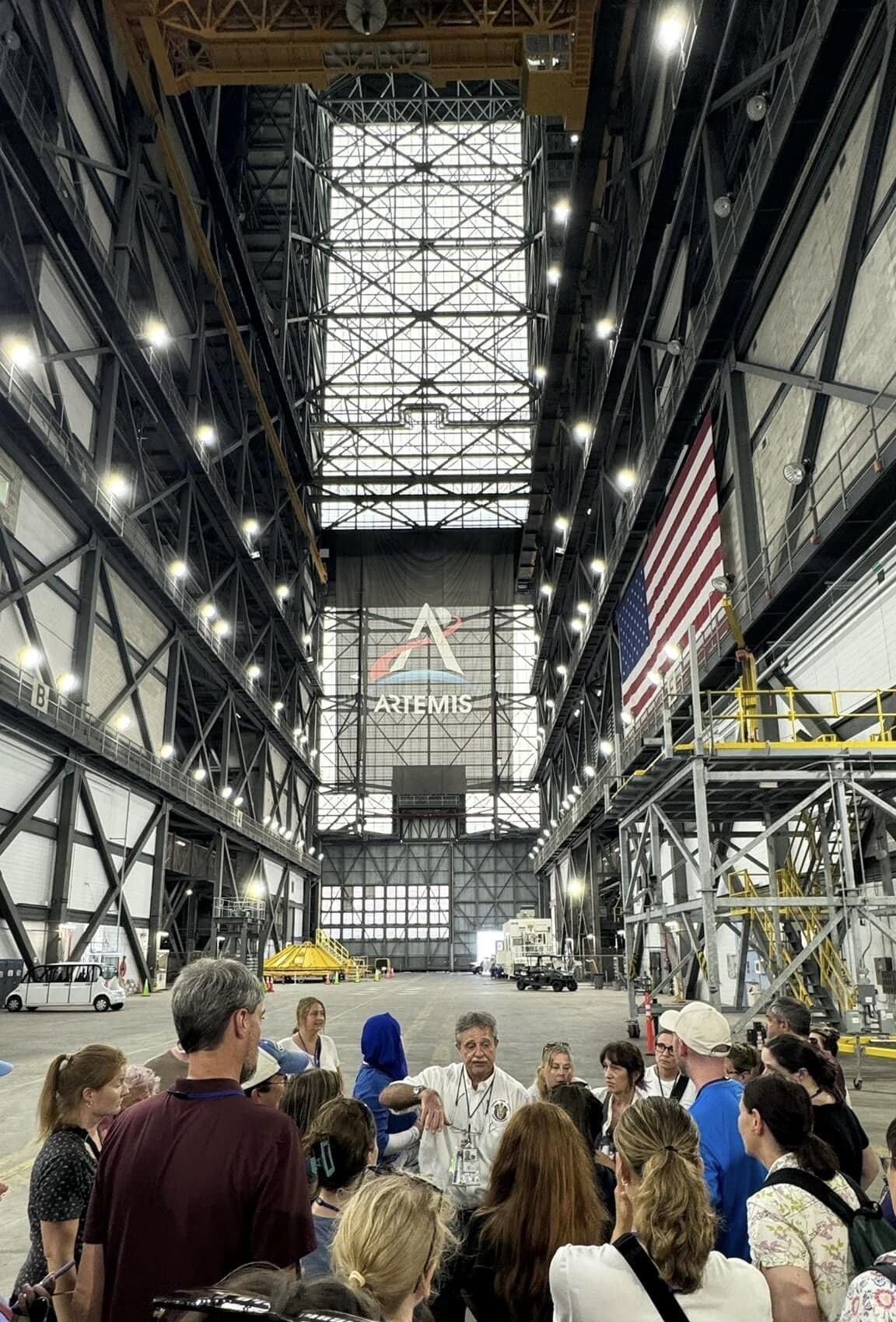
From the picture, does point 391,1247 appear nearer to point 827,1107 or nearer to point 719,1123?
point 719,1123

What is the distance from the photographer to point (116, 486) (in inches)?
1297

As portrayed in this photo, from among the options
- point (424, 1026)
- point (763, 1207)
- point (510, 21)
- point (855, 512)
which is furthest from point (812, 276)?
point (763, 1207)

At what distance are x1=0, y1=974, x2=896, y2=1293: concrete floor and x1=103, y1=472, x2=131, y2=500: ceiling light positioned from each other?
17095 mm

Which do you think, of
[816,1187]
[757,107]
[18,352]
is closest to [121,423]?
[18,352]

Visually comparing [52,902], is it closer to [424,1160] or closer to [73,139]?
[73,139]

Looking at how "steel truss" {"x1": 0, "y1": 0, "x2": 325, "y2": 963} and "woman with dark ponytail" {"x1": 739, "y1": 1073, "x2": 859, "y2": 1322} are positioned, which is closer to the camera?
"woman with dark ponytail" {"x1": 739, "y1": 1073, "x2": 859, "y2": 1322}

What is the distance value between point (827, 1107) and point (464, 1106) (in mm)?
1985

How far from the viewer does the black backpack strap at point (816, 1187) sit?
3393mm

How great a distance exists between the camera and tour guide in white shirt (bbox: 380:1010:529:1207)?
16.6ft

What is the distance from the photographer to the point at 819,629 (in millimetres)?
20500

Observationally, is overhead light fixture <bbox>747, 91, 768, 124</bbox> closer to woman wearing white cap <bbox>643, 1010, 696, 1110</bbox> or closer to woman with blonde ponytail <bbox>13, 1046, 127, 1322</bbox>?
woman wearing white cap <bbox>643, 1010, 696, 1110</bbox>

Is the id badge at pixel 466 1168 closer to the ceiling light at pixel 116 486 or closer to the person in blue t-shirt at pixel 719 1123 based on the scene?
the person in blue t-shirt at pixel 719 1123

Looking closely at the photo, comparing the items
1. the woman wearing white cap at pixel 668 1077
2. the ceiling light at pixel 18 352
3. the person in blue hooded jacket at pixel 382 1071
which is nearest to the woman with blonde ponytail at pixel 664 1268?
the woman wearing white cap at pixel 668 1077

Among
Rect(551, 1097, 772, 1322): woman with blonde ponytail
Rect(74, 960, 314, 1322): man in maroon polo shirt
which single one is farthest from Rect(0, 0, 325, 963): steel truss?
Rect(551, 1097, 772, 1322): woman with blonde ponytail
